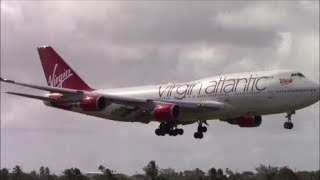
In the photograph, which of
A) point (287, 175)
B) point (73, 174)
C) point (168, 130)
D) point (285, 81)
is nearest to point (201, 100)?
point (168, 130)

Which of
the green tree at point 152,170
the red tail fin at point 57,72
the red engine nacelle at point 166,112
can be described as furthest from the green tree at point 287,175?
the red engine nacelle at point 166,112

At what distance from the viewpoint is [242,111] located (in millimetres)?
63844

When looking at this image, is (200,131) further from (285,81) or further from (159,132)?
(285,81)

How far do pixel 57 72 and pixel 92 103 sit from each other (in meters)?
16.5

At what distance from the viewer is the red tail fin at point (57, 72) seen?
79375mm

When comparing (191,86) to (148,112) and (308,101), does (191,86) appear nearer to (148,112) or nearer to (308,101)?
(148,112)

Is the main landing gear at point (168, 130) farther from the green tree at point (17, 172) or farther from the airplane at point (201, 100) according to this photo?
the green tree at point (17, 172)

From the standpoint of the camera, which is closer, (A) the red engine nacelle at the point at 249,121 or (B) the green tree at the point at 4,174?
(A) the red engine nacelle at the point at 249,121

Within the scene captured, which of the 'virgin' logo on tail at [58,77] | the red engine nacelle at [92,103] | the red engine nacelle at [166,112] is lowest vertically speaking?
the red engine nacelle at [166,112]

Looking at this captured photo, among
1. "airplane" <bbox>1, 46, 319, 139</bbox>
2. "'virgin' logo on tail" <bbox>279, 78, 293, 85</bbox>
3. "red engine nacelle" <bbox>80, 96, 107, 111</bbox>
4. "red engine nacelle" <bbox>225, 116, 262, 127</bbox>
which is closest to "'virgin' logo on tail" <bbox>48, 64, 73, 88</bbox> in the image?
"airplane" <bbox>1, 46, 319, 139</bbox>

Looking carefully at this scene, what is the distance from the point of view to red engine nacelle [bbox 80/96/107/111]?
6594cm

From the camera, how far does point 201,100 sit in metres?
66.6

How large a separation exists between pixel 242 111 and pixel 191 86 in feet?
22.3

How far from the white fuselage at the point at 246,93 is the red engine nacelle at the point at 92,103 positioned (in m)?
4.25
